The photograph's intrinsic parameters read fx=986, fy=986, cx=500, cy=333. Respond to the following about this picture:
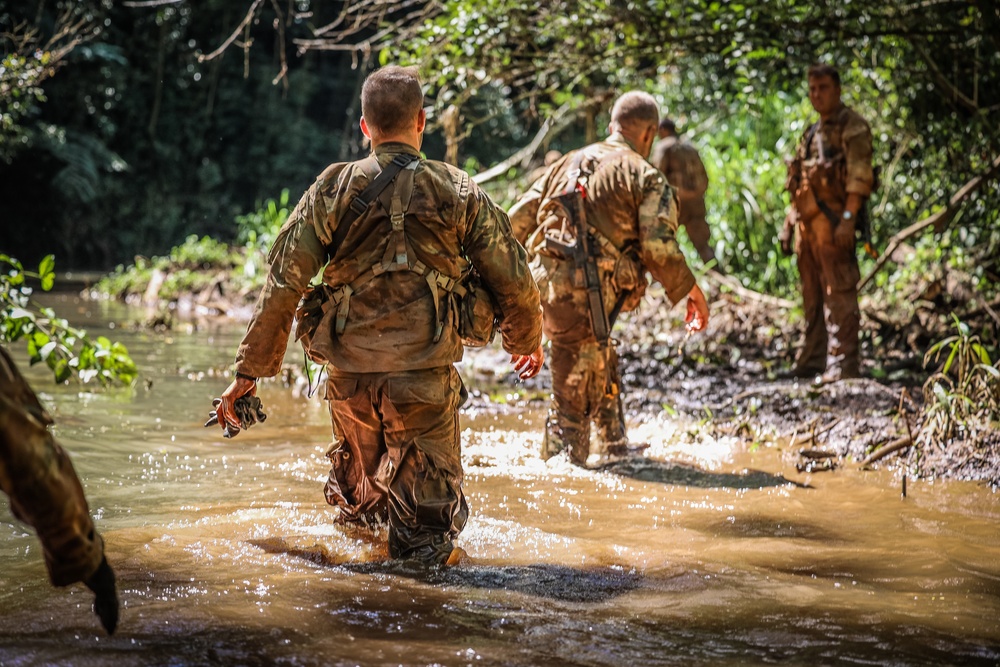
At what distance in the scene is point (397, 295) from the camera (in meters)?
3.46

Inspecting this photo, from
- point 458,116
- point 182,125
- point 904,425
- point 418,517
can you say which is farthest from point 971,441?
point 182,125

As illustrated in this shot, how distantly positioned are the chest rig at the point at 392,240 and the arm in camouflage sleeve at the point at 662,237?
1971 mm

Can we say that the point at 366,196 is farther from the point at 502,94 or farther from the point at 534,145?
the point at 502,94

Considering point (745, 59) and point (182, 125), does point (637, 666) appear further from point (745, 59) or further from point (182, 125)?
point (182, 125)

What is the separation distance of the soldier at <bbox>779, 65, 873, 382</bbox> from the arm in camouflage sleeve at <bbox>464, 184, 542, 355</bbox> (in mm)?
4364

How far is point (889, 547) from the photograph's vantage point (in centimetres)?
388

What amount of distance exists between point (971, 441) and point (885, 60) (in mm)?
5096

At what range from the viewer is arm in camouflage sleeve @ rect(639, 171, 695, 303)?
5.20m

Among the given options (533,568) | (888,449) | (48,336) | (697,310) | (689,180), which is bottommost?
(533,568)

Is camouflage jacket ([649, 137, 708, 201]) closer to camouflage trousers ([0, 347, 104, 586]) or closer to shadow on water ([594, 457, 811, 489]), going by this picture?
shadow on water ([594, 457, 811, 489])

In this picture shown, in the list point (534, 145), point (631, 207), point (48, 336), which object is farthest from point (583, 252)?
point (534, 145)

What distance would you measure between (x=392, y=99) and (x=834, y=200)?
4902mm

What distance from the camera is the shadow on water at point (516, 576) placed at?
321 cm

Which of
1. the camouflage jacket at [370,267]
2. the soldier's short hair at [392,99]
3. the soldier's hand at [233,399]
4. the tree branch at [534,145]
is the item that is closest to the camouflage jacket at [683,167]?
the tree branch at [534,145]
